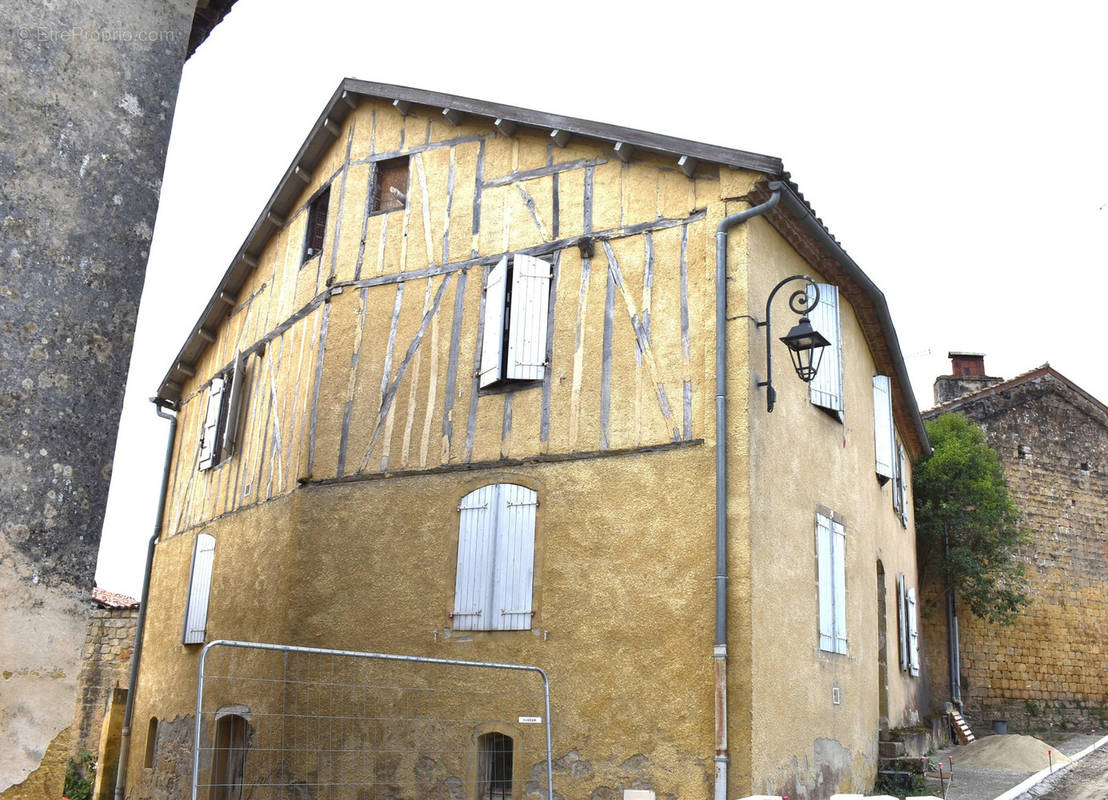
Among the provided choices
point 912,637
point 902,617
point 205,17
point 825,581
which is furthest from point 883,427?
point 205,17

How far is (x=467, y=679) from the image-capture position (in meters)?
8.84

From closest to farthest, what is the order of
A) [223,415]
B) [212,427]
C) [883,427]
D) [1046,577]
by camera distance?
1. [883,427]
2. [223,415]
3. [212,427]
4. [1046,577]

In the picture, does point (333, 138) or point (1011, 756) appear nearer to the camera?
point (333, 138)

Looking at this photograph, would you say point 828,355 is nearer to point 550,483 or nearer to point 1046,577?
point 550,483

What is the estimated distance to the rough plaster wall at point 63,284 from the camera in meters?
3.23

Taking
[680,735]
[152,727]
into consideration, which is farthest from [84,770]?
[680,735]

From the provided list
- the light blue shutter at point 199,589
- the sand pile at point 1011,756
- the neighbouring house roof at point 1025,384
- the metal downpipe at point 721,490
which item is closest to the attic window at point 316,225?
the light blue shutter at point 199,589

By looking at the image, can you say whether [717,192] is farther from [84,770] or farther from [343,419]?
[84,770]

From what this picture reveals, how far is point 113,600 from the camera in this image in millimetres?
17062

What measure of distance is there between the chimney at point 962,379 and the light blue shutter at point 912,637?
742 centimetres

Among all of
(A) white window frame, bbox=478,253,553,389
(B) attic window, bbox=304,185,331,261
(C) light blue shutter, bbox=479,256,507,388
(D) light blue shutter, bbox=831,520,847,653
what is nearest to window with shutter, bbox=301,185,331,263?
(B) attic window, bbox=304,185,331,261

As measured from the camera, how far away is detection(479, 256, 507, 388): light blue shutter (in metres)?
9.48

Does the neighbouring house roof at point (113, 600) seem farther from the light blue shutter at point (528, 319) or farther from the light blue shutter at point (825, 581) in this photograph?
the light blue shutter at point (825, 581)

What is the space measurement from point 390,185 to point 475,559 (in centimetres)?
449
